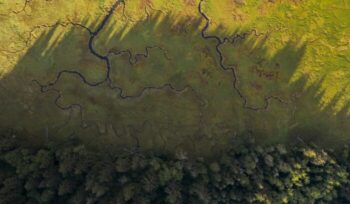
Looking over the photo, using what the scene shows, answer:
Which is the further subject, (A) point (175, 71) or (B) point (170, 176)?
(A) point (175, 71)

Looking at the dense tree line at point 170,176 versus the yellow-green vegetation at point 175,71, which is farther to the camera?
the yellow-green vegetation at point 175,71

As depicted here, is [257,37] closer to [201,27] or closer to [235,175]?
[201,27]

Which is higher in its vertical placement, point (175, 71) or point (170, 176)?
point (175, 71)

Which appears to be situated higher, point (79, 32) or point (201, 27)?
point (201, 27)

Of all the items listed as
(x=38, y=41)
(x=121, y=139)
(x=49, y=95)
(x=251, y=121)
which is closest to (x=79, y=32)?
(x=38, y=41)
